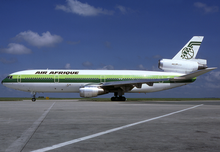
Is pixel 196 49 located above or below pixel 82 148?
above

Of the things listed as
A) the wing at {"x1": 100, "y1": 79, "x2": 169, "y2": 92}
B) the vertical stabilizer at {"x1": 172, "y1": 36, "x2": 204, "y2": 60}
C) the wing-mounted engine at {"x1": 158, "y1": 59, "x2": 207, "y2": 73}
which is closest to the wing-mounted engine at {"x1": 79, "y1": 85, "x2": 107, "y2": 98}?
the wing at {"x1": 100, "y1": 79, "x2": 169, "y2": 92}

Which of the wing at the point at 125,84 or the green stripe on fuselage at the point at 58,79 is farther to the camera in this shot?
the green stripe on fuselage at the point at 58,79

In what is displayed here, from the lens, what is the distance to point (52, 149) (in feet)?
15.1

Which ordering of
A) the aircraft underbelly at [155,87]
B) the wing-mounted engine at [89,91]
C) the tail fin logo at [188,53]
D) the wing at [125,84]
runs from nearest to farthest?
the wing-mounted engine at [89,91], the wing at [125,84], the aircraft underbelly at [155,87], the tail fin logo at [188,53]

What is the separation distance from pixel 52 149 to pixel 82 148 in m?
0.61

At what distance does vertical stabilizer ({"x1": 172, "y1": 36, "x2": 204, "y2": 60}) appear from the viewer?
115ft

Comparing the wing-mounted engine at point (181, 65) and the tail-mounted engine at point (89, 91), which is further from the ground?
the wing-mounted engine at point (181, 65)

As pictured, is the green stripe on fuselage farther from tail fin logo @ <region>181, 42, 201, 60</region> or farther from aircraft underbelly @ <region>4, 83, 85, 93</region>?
tail fin logo @ <region>181, 42, 201, 60</region>

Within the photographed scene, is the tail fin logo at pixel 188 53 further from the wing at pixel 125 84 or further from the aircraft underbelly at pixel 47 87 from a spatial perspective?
the aircraft underbelly at pixel 47 87

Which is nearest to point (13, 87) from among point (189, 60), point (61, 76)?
point (61, 76)

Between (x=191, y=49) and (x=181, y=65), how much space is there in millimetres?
3156

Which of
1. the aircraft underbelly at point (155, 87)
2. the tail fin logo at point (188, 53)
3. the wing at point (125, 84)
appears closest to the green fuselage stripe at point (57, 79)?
the wing at point (125, 84)

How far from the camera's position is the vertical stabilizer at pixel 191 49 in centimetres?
3494

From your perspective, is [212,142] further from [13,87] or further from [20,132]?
[13,87]
